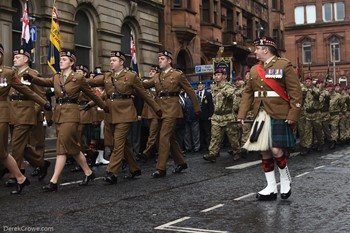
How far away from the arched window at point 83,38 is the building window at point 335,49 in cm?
5177

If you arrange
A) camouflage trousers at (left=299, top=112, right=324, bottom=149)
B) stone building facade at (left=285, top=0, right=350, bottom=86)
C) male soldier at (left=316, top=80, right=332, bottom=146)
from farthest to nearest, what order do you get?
stone building facade at (left=285, top=0, right=350, bottom=86) → male soldier at (left=316, top=80, right=332, bottom=146) → camouflage trousers at (left=299, top=112, right=324, bottom=149)

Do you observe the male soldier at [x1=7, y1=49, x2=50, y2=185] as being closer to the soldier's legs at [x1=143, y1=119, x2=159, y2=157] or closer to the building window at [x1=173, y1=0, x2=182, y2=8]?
the soldier's legs at [x1=143, y1=119, x2=159, y2=157]

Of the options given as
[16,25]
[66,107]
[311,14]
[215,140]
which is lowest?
[215,140]

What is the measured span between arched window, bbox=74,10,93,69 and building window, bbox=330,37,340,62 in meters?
51.8

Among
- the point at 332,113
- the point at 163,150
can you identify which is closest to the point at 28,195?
the point at 163,150

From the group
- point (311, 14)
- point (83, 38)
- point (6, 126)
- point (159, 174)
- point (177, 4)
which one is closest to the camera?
point (6, 126)

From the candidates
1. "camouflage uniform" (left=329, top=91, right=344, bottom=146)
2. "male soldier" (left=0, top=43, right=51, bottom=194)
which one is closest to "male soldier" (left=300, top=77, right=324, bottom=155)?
"camouflage uniform" (left=329, top=91, right=344, bottom=146)

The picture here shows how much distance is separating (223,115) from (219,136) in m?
0.53

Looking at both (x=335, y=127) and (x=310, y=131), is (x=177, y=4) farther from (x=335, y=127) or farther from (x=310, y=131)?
(x=310, y=131)

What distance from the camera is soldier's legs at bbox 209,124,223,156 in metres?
12.0

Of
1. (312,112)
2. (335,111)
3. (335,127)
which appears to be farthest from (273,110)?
(335,111)

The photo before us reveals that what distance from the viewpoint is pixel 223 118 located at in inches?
488

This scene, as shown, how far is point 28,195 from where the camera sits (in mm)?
7605

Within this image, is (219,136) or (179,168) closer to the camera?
(179,168)
